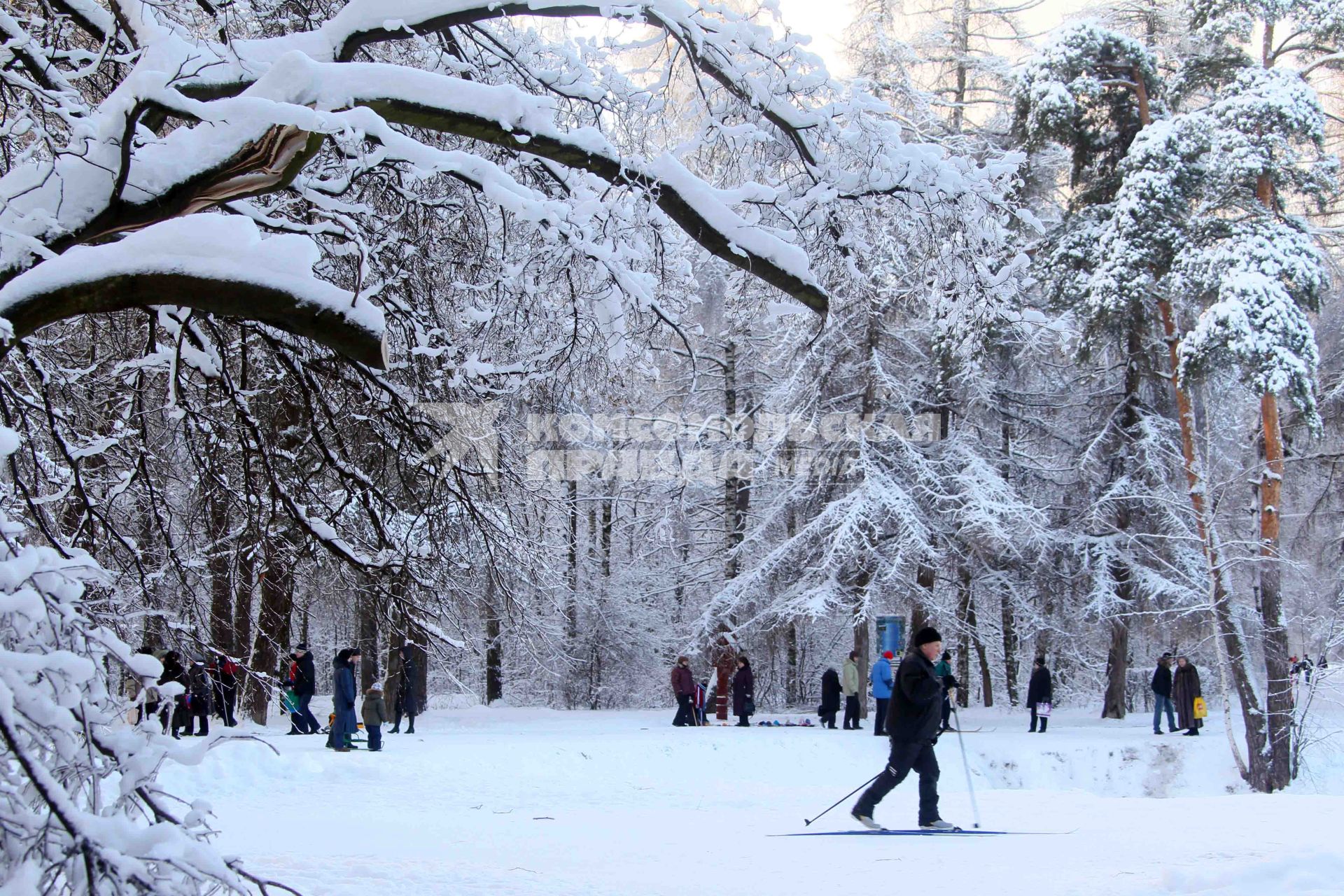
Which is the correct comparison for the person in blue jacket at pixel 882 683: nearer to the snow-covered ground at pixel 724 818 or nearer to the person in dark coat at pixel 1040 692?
the snow-covered ground at pixel 724 818

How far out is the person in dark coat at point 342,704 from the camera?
15703mm

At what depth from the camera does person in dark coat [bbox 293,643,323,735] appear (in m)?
A: 17.4

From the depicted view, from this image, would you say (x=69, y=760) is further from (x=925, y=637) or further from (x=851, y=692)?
(x=851, y=692)

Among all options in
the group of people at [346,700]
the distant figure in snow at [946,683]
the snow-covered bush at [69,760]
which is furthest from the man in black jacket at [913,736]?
the group of people at [346,700]

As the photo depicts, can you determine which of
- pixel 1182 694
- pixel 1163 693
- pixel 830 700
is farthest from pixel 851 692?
pixel 1182 694

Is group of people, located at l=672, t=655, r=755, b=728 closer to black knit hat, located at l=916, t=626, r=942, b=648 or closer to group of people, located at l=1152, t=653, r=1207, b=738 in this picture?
group of people, located at l=1152, t=653, r=1207, b=738

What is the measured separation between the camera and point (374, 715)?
52.4 feet

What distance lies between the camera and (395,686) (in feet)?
64.6

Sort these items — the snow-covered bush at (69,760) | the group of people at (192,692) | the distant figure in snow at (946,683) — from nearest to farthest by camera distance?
the snow-covered bush at (69,760) → the group of people at (192,692) → the distant figure in snow at (946,683)

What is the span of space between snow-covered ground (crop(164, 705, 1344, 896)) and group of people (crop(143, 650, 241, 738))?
848 millimetres

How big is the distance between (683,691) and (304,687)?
6.94 meters

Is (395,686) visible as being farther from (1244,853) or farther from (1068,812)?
(1244,853)

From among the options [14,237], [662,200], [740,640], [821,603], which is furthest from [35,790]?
[740,640]

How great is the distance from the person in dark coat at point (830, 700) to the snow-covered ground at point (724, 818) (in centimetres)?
190
